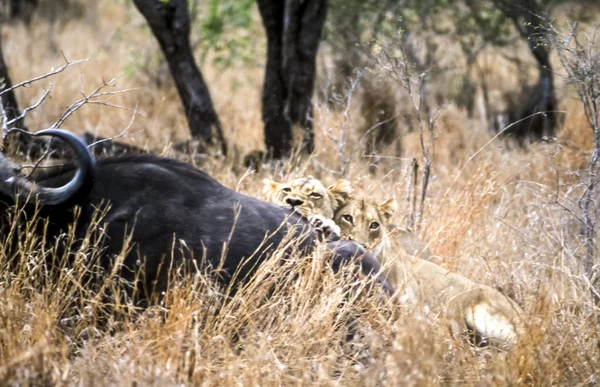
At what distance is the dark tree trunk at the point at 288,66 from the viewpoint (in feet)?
25.5

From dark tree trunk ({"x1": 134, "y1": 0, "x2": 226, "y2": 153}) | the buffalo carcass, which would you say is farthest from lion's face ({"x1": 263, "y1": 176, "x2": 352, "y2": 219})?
dark tree trunk ({"x1": 134, "y1": 0, "x2": 226, "y2": 153})

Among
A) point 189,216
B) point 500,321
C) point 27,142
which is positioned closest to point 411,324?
point 500,321

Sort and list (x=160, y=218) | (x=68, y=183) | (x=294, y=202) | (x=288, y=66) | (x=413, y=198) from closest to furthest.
→ (x=68, y=183) < (x=160, y=218) < (x=294, y=202) < (x=413, y=198) < (x=288, y=66)

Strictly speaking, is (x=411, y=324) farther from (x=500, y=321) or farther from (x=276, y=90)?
(x=276, y=90)

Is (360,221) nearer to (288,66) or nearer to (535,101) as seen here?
(288,66)

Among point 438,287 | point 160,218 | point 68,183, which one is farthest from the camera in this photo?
point 438,287

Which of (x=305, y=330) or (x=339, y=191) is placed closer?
(x=305, y=330)

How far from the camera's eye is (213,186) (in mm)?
4441

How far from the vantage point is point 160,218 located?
13.9ft

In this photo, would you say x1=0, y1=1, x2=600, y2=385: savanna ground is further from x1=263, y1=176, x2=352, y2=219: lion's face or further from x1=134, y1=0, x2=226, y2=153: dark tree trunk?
x1=134, y1=0, x2=226, y2=153: dark tree trunk

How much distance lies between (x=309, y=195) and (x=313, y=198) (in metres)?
0.03

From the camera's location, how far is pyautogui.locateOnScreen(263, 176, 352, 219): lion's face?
15.2ft

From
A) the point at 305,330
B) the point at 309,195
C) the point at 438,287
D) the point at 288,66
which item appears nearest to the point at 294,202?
the point at 309,195

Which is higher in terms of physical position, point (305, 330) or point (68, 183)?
point (68, 183)
